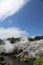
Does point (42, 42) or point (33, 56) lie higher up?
point (42, 42)

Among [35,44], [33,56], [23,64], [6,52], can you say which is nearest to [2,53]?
[6,52]

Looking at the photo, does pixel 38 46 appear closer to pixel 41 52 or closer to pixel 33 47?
pixel 33 47

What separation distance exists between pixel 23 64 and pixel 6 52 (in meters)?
37.0

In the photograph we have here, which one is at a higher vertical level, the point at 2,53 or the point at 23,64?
the point at 2,53

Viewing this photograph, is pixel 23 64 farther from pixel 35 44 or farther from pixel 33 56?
pixel 35 44

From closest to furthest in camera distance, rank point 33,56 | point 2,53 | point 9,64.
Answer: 1. point 9,64
2. point 33,56
3. point 2,53

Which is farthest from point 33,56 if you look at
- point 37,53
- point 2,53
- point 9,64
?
point 2,53

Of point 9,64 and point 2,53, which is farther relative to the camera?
point 2,53

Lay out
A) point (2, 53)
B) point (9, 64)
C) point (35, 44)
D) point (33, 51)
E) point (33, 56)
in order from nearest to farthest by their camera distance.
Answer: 1. point (9, 64)
2. point (33, 56)
3. point (33, 51)
4. point (35, 44)
5. point (2, 53)

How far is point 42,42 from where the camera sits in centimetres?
9644

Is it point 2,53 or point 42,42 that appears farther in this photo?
point 2,53

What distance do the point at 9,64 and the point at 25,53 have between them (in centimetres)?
2317

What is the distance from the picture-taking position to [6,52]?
10706cm

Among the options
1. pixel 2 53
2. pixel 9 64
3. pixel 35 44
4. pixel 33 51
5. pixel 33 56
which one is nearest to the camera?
pixel 9 64
